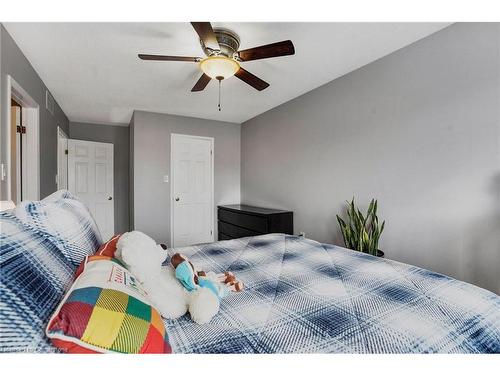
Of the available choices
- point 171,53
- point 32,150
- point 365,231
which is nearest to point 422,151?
point 365,231

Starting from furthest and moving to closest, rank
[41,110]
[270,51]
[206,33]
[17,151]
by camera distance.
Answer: [41,110]
[17,151]
[270,51]
[206,33]

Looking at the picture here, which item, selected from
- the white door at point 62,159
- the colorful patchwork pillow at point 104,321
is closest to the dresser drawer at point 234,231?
the white door at point 62,159

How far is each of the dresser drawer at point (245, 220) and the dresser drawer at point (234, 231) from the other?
0.06 m

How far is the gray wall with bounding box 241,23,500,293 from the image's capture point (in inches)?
63.6

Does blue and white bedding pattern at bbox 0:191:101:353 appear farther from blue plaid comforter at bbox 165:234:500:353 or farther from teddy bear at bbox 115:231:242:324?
blue plaid comforter at bbox 165:234:500:353

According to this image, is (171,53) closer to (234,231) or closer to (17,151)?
(17,151)

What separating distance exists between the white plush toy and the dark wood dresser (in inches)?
85.6

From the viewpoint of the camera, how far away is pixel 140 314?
644 millimetres

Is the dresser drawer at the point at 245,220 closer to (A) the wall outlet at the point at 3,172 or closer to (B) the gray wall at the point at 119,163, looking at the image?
(B) the gray wall at the point at 119,163

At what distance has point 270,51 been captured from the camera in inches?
65.1

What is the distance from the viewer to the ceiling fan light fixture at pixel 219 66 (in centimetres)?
173

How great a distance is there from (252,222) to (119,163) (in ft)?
10.1

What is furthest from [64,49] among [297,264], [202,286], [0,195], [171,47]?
[297,264]
